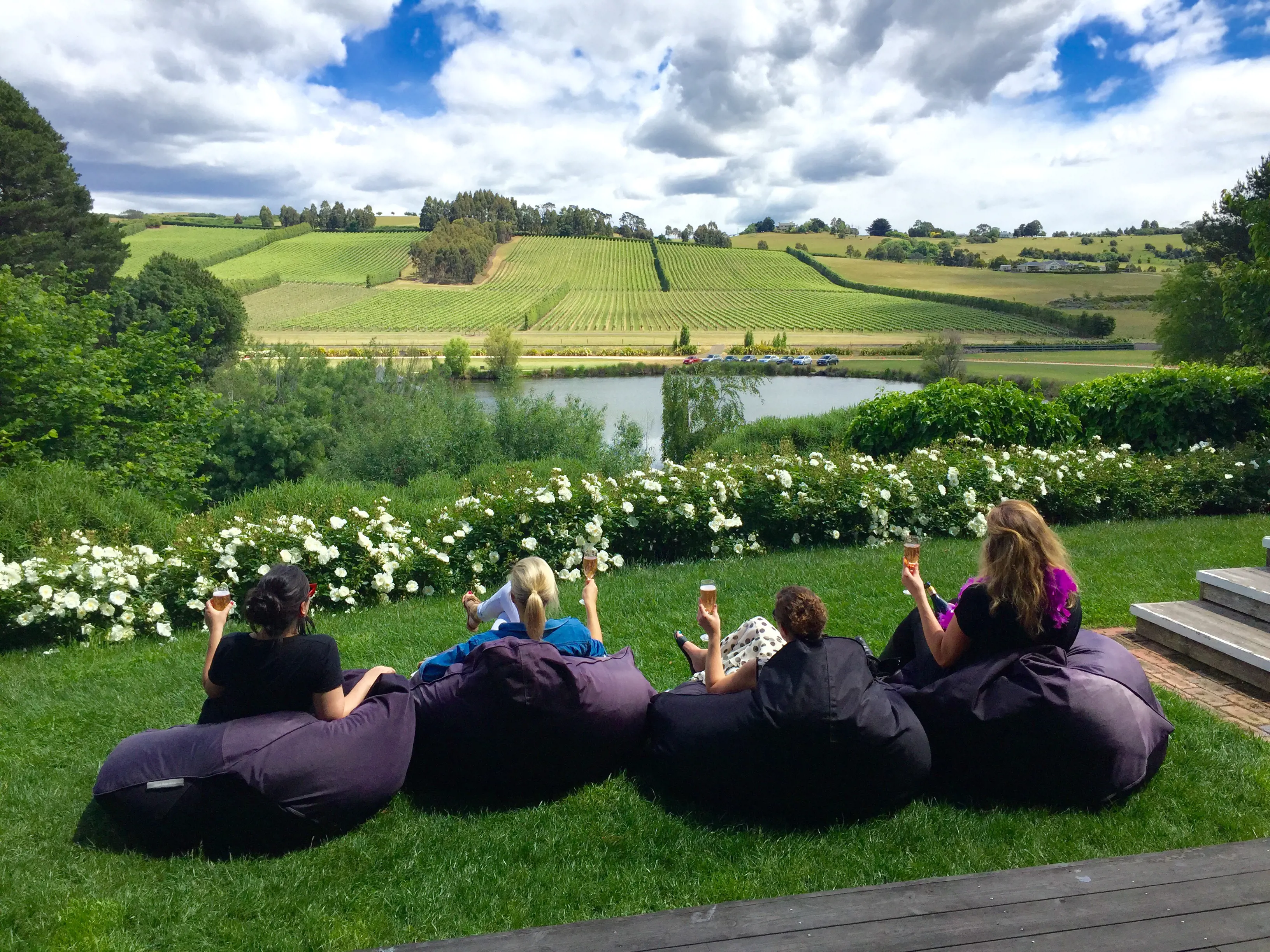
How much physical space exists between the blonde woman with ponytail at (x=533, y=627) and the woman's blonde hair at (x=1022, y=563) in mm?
1814

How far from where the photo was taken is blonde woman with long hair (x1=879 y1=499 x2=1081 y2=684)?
3.54 m

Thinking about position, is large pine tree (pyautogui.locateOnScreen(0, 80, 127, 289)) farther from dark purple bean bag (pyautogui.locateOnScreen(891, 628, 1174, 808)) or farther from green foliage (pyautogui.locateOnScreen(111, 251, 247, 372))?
dark purple bean bag (pyautogui.locateOnScreen(891, 628, 1174, 808))

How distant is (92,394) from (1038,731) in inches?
648

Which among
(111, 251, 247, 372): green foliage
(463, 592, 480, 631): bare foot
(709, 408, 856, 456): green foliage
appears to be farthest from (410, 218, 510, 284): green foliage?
(463, 592, 480, 631): bare foot

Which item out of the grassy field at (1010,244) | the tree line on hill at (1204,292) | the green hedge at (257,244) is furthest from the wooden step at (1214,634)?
the green hedge at (257,244)

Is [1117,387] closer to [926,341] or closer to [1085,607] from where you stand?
[1085,607]

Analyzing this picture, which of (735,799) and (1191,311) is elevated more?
(1191,311)

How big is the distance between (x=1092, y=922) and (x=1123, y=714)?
1.26 metres

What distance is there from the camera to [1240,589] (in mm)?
5363

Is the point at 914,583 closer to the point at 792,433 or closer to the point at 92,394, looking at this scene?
the point at 92,394

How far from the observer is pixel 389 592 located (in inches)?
299

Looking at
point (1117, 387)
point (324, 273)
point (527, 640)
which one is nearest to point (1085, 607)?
point (527, 640)

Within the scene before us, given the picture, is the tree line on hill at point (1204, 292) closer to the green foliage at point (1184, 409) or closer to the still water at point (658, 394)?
the still water at point (658, 394)

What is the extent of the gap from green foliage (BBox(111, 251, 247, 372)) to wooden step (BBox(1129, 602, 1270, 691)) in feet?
160
